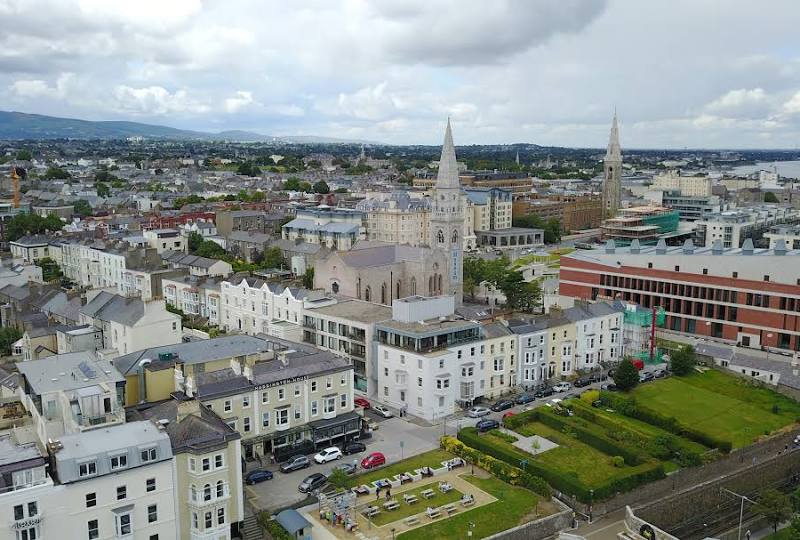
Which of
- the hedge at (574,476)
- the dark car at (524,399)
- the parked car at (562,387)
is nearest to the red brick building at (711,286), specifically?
the parked car at (562,387)

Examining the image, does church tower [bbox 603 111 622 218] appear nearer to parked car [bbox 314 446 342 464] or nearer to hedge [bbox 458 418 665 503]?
hedge [bbox 458 418 665 503]

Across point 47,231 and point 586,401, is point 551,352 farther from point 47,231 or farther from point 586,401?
point 47,231

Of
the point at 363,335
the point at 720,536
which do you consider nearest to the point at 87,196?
the point at 363,335

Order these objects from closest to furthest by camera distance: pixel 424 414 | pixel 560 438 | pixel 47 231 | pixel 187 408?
1. pixel 187 408
2. pixel 560 438
3. pixel 424 414
4. pixel 47 231

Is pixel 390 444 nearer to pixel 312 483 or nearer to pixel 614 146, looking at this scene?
pixel 312 483

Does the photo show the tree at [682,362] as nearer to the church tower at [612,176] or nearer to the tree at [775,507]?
the tree at [775,507]

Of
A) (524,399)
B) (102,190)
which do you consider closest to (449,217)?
(524,399)
